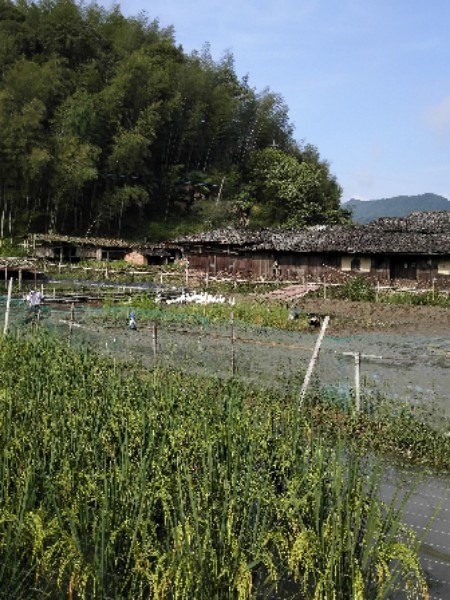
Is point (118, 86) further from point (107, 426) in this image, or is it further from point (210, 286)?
point (107, 426)

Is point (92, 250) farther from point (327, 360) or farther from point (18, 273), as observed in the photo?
point (327, 360)

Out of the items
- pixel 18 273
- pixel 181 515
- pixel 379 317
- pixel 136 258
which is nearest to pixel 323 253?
pixel 379 317

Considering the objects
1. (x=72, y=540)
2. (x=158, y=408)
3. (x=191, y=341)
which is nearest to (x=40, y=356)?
(x=158, y=408)

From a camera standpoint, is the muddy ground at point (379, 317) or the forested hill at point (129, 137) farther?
the forested hill at point (129, 137)

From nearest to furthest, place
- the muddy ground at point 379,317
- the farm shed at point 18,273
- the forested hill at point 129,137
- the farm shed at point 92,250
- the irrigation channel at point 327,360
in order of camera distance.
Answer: the irrigation channel at point 327,360
the muddy ground at point 379,317
the farm shed at point 18,273
the farm shed at point 92,250
the forested hill at point 129,137

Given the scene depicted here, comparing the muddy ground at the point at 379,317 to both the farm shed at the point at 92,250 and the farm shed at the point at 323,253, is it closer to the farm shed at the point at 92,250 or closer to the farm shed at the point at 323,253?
the farm shed at the point at 323,253

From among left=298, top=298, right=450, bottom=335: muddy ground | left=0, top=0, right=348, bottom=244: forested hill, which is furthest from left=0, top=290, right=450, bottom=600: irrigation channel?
left=0, top=0, right=348, bottom=244: forested hill

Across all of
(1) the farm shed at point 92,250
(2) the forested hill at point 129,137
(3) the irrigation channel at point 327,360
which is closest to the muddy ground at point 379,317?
(3) the irrigation channel at point 327,360

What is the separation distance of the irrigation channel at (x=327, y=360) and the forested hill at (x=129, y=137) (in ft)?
58.5

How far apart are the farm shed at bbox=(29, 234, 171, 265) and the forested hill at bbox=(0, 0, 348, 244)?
2276mm

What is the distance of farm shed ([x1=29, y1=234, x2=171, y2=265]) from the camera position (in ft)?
112

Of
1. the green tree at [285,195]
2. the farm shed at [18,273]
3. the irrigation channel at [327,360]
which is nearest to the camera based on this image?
the irrigation channel at [327,360]

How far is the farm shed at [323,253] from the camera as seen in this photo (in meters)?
28.5

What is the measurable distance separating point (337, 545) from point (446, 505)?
9.68ft
